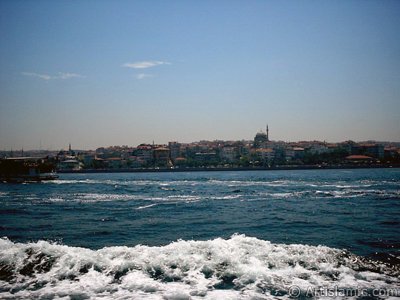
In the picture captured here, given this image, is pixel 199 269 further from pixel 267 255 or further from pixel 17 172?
pixel 17 172

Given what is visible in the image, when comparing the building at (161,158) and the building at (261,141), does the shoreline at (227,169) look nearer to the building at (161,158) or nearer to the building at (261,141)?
the building at (161,158)

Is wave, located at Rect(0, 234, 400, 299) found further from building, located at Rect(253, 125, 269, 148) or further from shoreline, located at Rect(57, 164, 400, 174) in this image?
building, located at Rect(253, 125, 269, 148)

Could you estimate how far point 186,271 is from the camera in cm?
897

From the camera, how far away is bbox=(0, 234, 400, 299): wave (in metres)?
7.64

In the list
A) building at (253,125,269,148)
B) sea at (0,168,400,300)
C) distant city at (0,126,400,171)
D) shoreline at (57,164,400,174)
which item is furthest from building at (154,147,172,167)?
sea at (0,168,400,300)

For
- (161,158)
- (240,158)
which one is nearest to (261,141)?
(240,158)

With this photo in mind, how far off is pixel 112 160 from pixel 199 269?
151685 mm

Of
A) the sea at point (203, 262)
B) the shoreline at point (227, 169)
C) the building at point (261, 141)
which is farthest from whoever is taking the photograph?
the building at point (261, 141)

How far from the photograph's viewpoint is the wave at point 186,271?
764 cm

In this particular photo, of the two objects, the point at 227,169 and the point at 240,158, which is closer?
the point at 227,169

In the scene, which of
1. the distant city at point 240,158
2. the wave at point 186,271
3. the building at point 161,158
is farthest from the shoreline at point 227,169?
the wave at point 186,271

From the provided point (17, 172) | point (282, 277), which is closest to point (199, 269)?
point (282, 277)

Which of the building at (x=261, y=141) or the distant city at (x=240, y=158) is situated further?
the building at (x=261, y=141)

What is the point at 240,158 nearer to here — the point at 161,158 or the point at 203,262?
the point at 161,158
